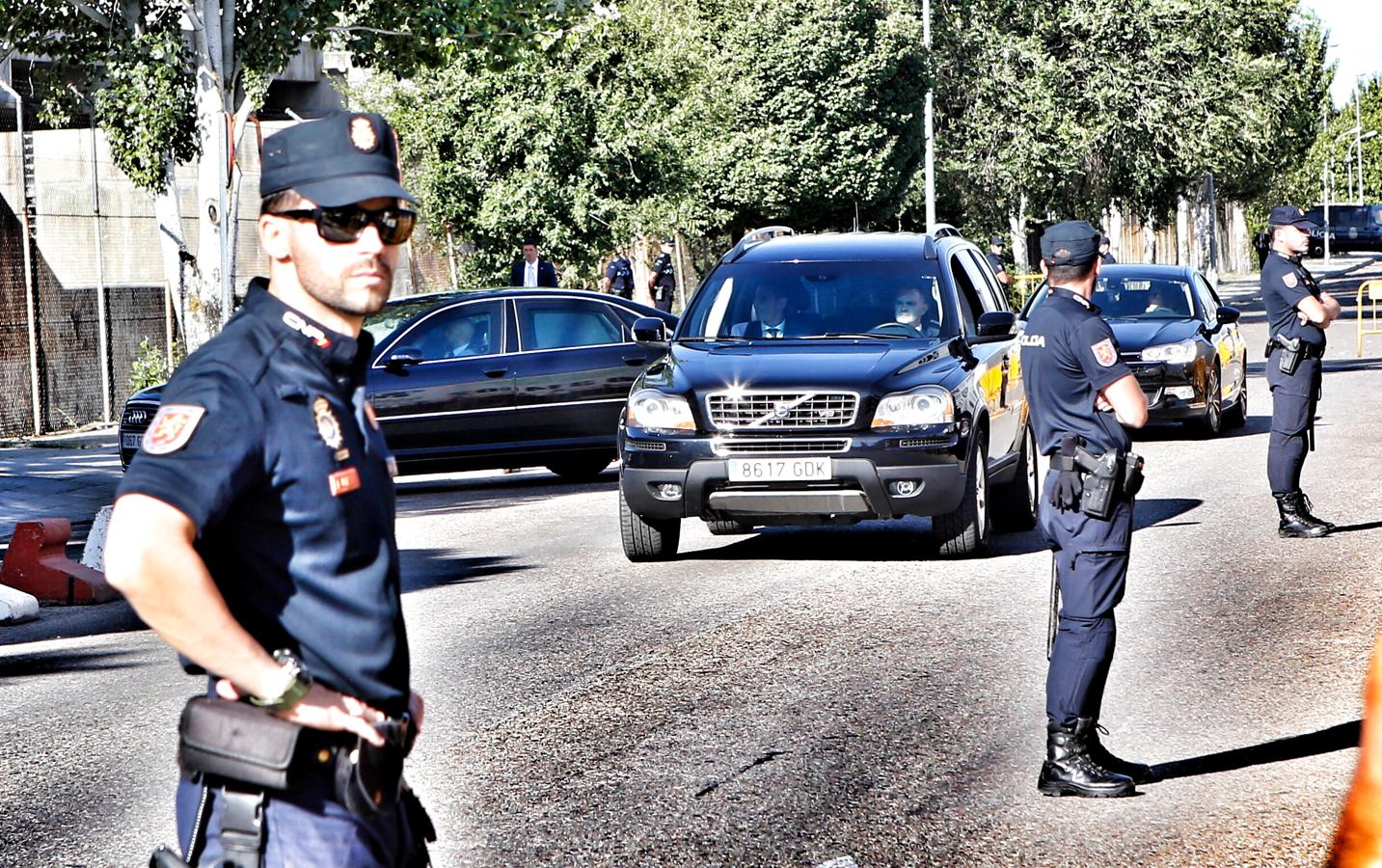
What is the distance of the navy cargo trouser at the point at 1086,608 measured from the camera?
595 centimetres

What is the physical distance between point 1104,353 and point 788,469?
4.11m

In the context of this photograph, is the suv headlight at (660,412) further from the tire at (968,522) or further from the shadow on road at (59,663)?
the shadow on road at (59,663)

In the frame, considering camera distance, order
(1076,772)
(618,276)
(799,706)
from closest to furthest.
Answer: (1076,772) < (799,706) < (618,276)

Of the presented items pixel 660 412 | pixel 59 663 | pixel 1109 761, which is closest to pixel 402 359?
pixel 660 412

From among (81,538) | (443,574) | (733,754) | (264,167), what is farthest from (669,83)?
(264,167)

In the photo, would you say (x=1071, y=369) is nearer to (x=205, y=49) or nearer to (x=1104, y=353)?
(x=1104, y=353)

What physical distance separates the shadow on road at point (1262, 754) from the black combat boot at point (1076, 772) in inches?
10.7

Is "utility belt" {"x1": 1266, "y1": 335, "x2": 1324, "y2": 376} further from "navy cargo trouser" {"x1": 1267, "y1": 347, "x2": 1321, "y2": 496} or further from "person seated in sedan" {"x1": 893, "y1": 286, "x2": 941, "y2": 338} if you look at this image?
"person seated in sedan" {"x1": 893, "y1": 286, "x2": 941, "y2": 338}

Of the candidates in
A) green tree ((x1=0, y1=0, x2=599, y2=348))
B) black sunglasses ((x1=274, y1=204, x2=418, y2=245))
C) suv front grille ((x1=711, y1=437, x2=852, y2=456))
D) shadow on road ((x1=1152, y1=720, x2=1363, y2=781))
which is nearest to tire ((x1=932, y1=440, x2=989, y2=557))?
suv front grille ((x1=711, y1=437, x2=852, y2=456))

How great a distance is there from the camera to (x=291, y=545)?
272 centimetres

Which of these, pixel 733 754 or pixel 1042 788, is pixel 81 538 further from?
pixel 1042 788

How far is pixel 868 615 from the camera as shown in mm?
8977

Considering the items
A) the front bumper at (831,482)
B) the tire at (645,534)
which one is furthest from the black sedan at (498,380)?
the front bumper at (831,482)

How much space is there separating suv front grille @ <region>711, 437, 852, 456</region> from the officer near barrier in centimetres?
734
